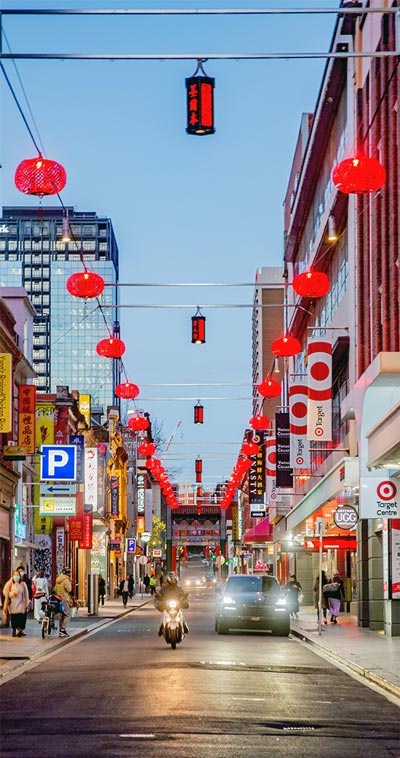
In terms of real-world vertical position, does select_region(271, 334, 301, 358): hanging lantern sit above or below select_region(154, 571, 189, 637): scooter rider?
above

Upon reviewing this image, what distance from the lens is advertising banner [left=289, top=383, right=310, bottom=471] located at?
5112cm

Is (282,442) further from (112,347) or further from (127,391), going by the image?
(112,347)

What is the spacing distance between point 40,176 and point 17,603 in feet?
60.5

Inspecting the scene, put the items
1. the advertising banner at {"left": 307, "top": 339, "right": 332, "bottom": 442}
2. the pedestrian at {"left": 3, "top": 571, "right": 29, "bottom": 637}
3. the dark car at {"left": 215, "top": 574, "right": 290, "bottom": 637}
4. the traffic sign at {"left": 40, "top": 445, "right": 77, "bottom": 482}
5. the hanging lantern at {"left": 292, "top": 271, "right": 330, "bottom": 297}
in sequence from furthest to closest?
1. the traffic sign at {"left": 40, "top": 445, "right": 77, "bottom": 482}
2. the advertising banner at {"left": 307, "top": 339, "right": 332, "bottom": 442}
3. the dark car at {"left": 215, "top": 574, "right": 290, "bottom": 637}
4. the pedestrian at {"left": 3, "top": 571, "right": 29, "bottom": 637}
5. the hanging lantern at {"left": 292, "top": 271, "right": 330, "bottom": 297}

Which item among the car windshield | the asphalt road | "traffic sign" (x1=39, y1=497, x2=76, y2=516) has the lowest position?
the asphalt road

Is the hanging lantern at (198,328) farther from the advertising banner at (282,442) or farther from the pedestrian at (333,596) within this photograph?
the advertising banner at (282,442)

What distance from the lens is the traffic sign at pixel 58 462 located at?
48000mm

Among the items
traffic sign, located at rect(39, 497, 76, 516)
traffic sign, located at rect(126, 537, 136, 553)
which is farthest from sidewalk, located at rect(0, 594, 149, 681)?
traffic sign, located at rect(126, 537, 136, 553)

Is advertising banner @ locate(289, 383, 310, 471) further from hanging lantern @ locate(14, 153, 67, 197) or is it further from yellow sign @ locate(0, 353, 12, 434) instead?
hanging lantern @ locate(14, 153, 67, 197)

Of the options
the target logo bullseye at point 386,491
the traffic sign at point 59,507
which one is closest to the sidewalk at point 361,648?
the target logo bullseye at point 386,491

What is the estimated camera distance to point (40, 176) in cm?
1784

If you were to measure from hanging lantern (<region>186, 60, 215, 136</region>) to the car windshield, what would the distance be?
23.2 metres

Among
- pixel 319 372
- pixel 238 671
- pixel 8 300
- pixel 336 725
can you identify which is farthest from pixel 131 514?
pixel 336 725

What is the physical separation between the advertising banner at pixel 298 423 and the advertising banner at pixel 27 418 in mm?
11494
